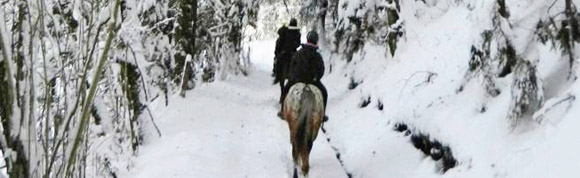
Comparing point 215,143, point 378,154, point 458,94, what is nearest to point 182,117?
point 215,143

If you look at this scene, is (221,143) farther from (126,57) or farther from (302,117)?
(126,57)

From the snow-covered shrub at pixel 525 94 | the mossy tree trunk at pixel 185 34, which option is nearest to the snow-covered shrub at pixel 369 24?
the mossy tree trunk at pixel 185 34

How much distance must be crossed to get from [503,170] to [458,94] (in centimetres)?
260

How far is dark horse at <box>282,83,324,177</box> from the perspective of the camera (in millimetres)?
8617

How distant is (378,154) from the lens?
9.73 m

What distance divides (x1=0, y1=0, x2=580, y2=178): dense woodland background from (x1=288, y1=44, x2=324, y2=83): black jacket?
216cm

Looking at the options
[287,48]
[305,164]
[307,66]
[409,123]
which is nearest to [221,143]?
[307,66]

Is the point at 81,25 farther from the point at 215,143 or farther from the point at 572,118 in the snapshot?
the point at 215,143

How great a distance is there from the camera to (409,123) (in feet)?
32.3

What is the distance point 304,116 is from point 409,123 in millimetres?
1939

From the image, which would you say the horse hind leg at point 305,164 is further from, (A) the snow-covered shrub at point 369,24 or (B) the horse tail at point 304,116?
(A) the snow-covered shrub at point 369,24

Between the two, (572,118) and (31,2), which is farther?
(572,118)

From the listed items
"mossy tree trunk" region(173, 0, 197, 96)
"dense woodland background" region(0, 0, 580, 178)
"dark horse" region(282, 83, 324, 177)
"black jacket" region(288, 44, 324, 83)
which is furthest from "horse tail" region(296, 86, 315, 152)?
"mossy tree trunk" region(173, 0, 197, 96)

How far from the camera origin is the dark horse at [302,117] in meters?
8.62
